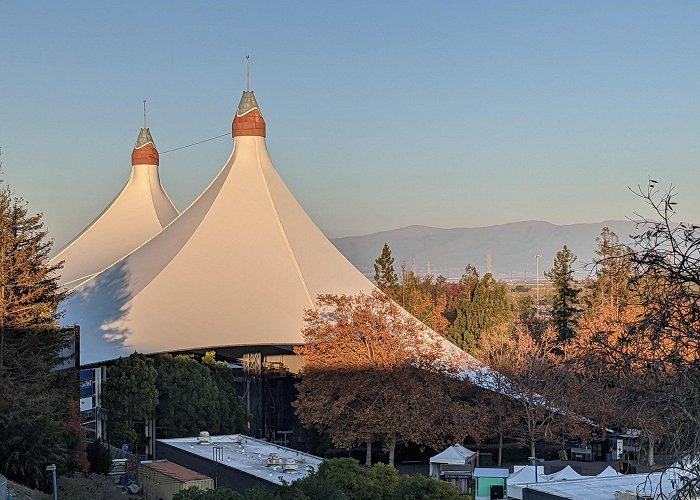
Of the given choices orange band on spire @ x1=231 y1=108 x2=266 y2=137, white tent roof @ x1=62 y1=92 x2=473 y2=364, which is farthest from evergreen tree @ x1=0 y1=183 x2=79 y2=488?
orange band on spire @ x1=231 y1=108 x2=266 y2=137

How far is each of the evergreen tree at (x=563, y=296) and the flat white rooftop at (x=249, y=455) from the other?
23689 millimetres

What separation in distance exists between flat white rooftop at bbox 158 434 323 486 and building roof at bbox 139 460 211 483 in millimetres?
523

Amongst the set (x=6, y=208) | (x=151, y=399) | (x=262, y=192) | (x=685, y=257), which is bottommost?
(x=151, y=399)

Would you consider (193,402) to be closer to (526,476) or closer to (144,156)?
(526,476)

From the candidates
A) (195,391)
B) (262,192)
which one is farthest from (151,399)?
(262,192)

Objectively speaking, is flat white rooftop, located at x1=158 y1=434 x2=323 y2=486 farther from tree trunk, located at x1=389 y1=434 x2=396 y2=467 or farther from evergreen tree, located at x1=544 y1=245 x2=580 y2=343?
evergreen tree, located at x1=544 y1=245 x2=580 y2=343

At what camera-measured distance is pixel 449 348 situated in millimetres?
32156

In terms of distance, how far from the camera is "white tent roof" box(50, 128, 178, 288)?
45.4m

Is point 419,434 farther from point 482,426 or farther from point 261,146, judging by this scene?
point 261,146

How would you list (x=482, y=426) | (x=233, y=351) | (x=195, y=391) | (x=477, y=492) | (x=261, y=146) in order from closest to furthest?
1. (x=477, y=492)
2. (x=482, y=426)
3. (x=195, y=391)
4. (x=233, y=351)
5. (x=261, y=146)

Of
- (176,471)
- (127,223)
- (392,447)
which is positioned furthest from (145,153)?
(176,471)

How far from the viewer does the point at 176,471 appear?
68.1 ft

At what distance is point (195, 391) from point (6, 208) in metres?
8.20

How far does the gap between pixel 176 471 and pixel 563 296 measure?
29342 millimetres
